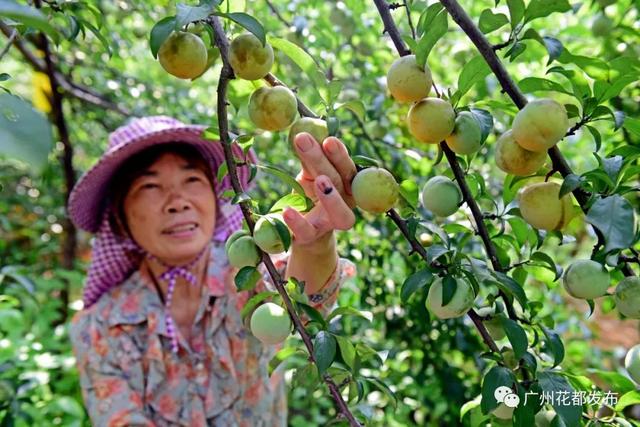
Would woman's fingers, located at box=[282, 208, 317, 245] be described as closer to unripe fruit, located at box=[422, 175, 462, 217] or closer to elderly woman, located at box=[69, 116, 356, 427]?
unripe fruit, located at box=[422, 175, 462, 217]

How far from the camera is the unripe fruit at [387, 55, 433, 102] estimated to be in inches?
27.3

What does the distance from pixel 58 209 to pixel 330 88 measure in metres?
2.17

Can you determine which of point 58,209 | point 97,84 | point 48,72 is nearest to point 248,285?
point 48,72

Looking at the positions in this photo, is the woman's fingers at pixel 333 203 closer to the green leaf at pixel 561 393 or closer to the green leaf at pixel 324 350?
the green leaf at pixel 324 350

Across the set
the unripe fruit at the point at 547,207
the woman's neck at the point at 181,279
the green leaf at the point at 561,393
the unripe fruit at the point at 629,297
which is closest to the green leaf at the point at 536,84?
the unripe fruit at the point at 547,207

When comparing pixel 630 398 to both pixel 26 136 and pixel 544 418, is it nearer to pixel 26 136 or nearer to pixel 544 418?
pixel 544 418

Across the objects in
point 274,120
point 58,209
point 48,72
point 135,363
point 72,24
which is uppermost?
point 48,72

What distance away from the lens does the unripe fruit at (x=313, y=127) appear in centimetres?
78

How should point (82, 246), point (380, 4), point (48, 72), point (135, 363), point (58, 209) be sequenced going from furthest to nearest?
point (82, 246), point (58, 209), point (48, 72), point (135, 363), point (380, 4)

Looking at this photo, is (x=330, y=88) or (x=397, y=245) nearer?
(x=330, y=88)

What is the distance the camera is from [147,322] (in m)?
1.45

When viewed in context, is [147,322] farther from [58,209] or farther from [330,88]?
[58,209]

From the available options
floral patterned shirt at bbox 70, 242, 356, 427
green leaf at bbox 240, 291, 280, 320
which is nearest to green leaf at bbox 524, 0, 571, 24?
green leaf at bbox 240, 291, 280, 320

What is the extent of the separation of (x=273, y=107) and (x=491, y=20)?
253 mm
